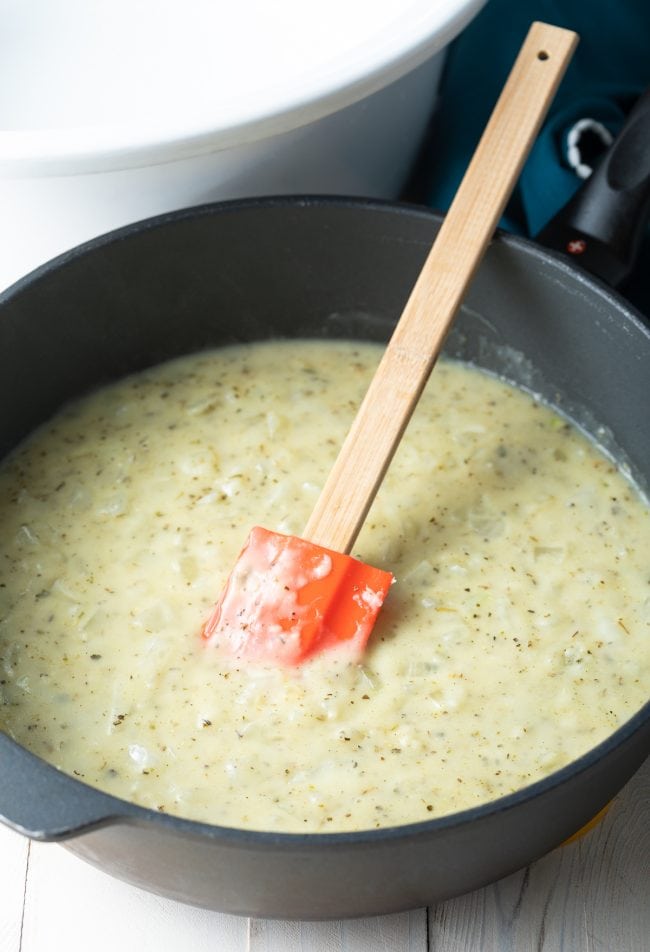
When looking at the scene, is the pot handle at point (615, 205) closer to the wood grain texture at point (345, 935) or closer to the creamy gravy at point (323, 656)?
the creamy gravy at point (323, 656)

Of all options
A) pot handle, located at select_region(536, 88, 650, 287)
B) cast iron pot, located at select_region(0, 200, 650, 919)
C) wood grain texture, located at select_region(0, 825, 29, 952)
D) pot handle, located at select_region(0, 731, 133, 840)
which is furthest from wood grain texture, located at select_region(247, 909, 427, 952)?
pot handle, located at select_region(536, 88, 650, 287)

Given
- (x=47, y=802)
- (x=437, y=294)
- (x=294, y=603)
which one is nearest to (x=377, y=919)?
(x=294, y=603)

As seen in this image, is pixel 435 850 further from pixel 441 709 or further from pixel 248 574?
pixel 248 574

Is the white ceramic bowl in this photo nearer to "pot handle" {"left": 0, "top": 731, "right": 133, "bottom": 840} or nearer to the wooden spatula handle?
the wooden spatula handle

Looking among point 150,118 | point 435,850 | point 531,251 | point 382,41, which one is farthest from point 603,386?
point 435,850

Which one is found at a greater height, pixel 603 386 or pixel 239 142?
pixel 239 142

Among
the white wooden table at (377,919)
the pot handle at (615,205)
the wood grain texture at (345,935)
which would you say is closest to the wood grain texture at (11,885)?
the white wooden table at (377,919)
